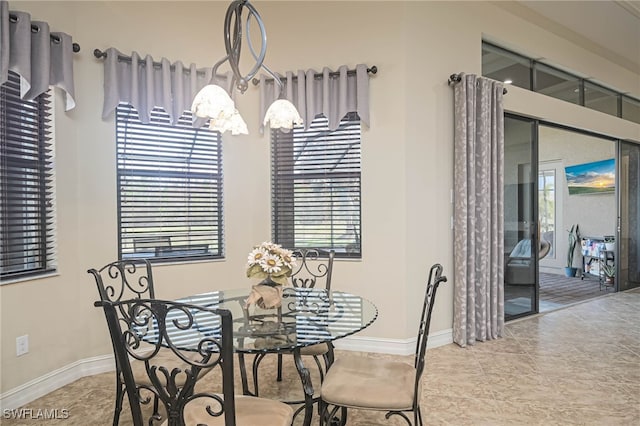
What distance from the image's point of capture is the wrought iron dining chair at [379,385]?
67.7 inches

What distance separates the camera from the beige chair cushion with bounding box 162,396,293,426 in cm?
150

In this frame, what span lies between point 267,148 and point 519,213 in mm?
2782

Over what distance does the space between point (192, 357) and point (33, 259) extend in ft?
4.70

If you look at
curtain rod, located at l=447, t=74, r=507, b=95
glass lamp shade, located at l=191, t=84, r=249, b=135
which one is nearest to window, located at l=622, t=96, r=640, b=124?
curtain rod, located at l=447, t=74, r=507, b=95

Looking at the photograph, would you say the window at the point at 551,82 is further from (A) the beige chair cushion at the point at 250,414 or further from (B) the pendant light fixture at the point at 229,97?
(A) the beige chair cushion at the point at 250,414

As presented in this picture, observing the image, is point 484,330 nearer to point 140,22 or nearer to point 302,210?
point 302,210

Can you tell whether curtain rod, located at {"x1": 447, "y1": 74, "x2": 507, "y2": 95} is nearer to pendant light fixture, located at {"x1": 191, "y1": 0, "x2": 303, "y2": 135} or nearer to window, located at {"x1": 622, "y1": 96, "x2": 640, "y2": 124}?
pendant light fixture, located at {"x1": 191, "y1": 0, "x2": 303, "y2": 135}

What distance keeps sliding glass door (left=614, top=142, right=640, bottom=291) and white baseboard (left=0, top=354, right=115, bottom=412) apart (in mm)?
6714

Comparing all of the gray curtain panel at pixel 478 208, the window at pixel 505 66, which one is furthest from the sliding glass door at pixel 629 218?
the gray curtain panel at pixel 478 208

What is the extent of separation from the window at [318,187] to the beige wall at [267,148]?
119 millimetres

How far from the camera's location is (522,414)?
2.31 meters

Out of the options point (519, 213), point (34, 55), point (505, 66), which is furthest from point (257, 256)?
point (505, 66)

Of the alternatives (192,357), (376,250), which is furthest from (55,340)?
(376,250)

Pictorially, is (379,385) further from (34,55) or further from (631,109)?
(631,109)
